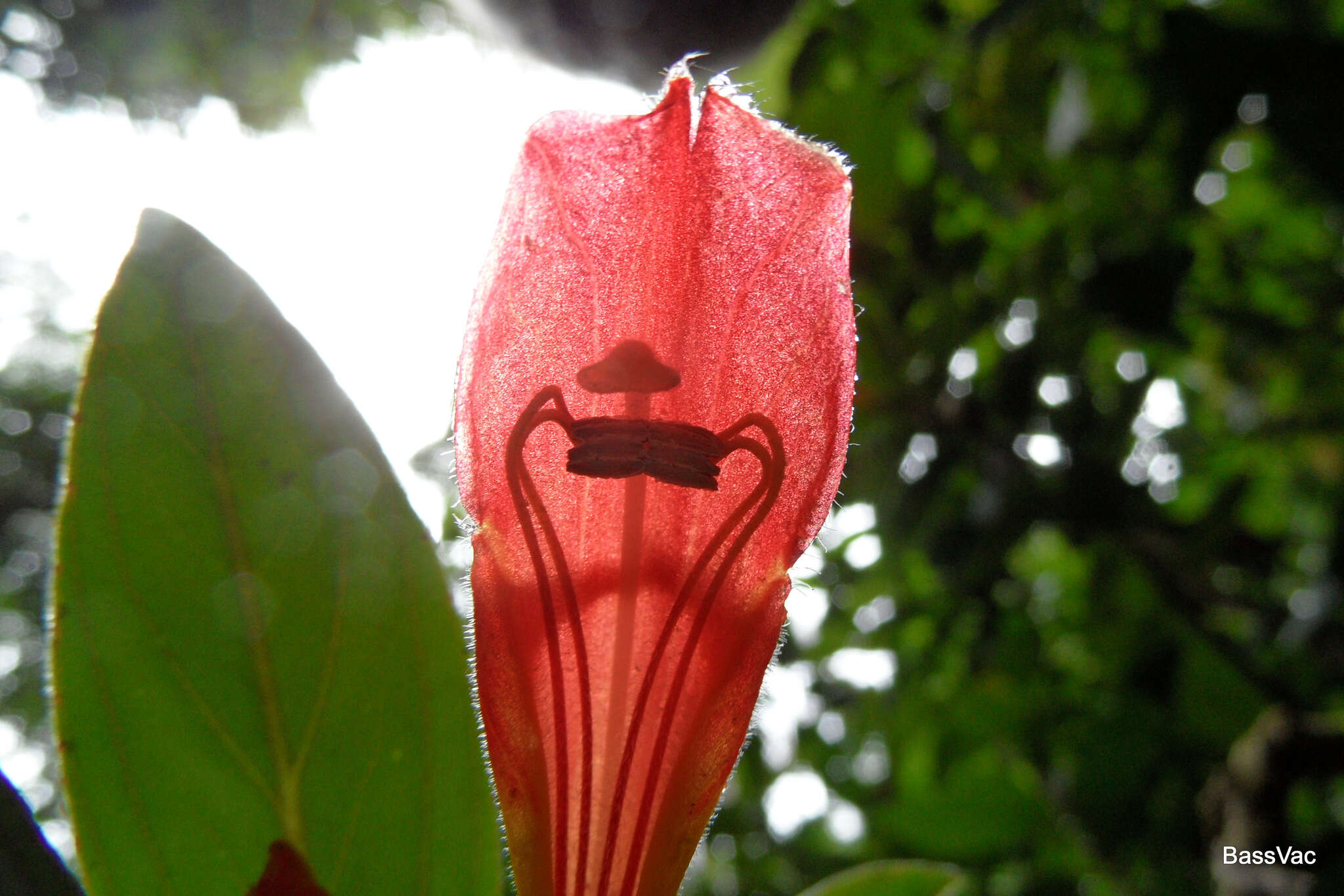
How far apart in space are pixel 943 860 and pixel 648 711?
38.4 inches

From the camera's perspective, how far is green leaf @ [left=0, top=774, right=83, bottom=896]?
0.31 meters

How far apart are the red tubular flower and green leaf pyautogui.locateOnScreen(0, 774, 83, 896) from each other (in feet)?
0.59

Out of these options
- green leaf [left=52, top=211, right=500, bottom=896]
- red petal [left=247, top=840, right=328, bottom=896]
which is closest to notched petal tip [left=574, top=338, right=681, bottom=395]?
green leaf [left=52, top=211, right=500, bottom=896]

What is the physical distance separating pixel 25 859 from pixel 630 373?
0.29 metres

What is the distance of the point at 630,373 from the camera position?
0.43m

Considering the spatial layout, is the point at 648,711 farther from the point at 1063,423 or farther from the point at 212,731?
the point at 1063,423

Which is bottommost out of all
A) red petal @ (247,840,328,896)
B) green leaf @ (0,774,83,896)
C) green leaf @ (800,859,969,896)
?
green leaf @ (800,859,969,896)

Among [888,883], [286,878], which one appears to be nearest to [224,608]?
[286,878]

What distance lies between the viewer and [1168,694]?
134cm

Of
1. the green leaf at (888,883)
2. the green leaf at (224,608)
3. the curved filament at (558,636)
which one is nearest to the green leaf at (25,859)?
the green leaf at (224,608)

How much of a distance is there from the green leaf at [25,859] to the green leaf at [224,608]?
0.27 feet

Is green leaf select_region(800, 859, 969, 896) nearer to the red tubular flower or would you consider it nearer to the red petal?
the red tubular flower

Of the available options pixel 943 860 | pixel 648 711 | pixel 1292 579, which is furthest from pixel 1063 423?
pixel 648 711

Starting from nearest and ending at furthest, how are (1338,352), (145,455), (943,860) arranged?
(145,455) < (943,860) < (1338,352)
